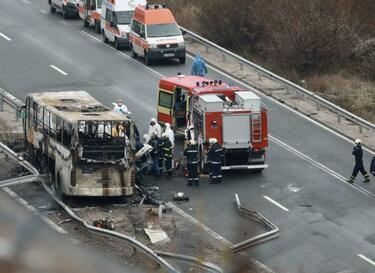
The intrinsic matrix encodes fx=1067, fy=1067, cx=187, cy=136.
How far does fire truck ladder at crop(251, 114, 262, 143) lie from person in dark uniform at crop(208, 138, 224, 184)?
911mm

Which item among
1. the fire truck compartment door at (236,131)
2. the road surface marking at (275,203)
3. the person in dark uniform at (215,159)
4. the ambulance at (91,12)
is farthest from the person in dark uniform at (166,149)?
the ambulance at (91,12)

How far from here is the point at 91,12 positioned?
138 feet

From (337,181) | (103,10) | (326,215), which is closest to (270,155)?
(337,181)

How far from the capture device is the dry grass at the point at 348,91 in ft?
105

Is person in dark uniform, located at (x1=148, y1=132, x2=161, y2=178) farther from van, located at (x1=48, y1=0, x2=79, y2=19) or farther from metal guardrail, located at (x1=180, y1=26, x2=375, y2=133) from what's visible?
van, located at (x1=48, y1=0, x2=79, y2=19)

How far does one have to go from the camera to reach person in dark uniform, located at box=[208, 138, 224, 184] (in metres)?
24.5

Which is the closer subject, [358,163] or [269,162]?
[358,163]

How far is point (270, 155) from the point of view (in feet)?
90.6

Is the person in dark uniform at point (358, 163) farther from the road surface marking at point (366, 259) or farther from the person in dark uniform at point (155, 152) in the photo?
the road surface marking at point (366, 259)

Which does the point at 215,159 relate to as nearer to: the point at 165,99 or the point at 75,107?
the point at 75,107

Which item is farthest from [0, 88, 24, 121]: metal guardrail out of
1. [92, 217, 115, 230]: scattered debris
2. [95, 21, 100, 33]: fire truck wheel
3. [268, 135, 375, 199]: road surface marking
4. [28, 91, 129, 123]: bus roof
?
[92, 217, 115, 230]: scattered debris

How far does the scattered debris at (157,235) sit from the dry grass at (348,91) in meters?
11.7

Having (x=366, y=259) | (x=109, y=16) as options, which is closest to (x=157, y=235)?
(x=366, y=259)

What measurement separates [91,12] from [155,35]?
18.9 feet
